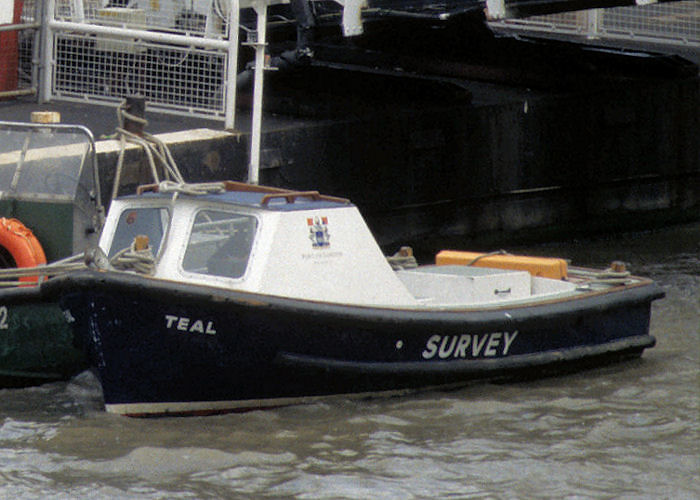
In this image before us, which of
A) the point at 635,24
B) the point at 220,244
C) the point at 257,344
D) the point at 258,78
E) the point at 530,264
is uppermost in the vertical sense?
the point at 635,24

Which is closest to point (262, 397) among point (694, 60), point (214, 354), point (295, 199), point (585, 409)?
point (214, 354)

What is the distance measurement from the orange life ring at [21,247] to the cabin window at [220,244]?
1.62 metres

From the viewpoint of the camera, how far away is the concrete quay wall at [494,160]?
1501 centimetres

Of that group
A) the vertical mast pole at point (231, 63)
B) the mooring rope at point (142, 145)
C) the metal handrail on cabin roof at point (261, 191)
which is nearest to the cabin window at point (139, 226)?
the metal handrail on cabin roof at point (261, 191)

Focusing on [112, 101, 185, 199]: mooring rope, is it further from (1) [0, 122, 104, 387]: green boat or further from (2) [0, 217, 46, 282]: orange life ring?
(2) [0, 217, 46, 282]: orange life ring

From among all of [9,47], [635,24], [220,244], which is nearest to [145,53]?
[9,47]

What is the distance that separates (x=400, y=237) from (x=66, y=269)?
275 inches

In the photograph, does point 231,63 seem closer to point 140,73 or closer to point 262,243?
point 140,73

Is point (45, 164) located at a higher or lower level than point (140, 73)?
lower

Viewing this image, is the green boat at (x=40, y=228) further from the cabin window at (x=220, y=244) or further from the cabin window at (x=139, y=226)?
the cabin window at (x=220, y=244)

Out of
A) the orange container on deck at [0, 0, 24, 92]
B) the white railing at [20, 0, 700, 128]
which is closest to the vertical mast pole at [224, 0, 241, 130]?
the white railing at [20, 0, 700, 128]

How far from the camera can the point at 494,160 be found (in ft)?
58.6

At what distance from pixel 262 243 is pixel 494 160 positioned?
881cm

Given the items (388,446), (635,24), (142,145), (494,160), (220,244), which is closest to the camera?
(388,446)
